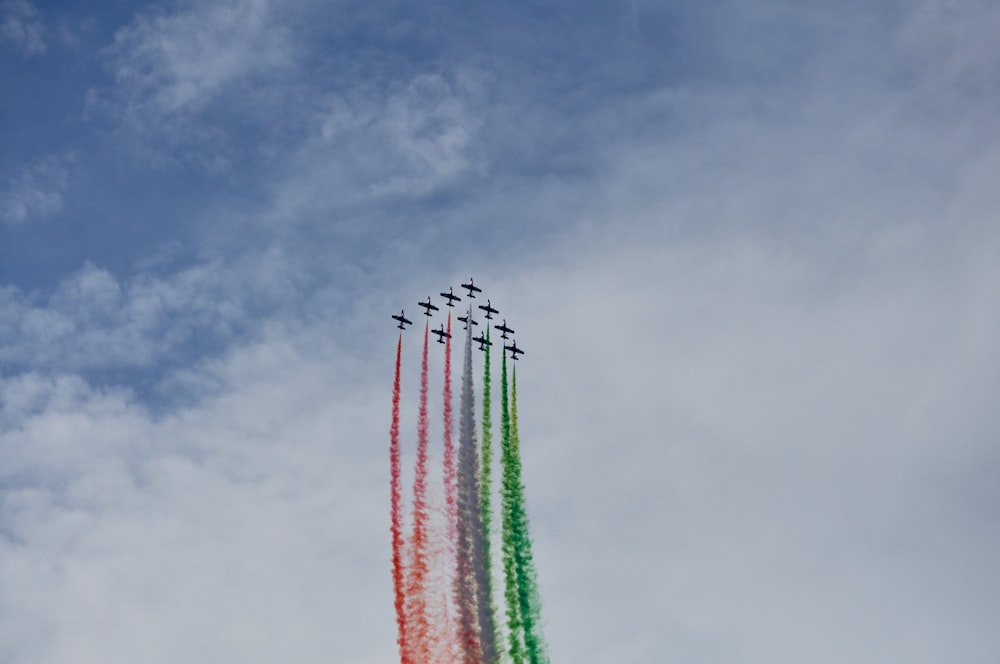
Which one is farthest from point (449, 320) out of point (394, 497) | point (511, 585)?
point (511, 585)

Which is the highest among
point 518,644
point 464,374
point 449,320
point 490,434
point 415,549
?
point 449,320

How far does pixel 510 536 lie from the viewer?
93.2 meters

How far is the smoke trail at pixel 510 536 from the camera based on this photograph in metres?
86.8

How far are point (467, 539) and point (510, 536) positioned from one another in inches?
203

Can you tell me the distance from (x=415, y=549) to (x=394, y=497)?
5.93 metres

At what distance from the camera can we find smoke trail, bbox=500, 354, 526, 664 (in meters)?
86.8

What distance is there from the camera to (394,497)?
93.1 m

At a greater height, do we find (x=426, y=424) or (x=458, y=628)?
(x=426, y=424)

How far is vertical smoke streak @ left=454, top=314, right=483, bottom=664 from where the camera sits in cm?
8544

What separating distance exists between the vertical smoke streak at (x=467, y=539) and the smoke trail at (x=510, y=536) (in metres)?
3.21

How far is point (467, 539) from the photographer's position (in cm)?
8994

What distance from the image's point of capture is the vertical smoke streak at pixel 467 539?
280 feet

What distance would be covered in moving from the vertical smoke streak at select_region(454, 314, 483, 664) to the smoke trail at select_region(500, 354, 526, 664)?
3213mm

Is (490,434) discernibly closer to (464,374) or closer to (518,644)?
(464,374)
